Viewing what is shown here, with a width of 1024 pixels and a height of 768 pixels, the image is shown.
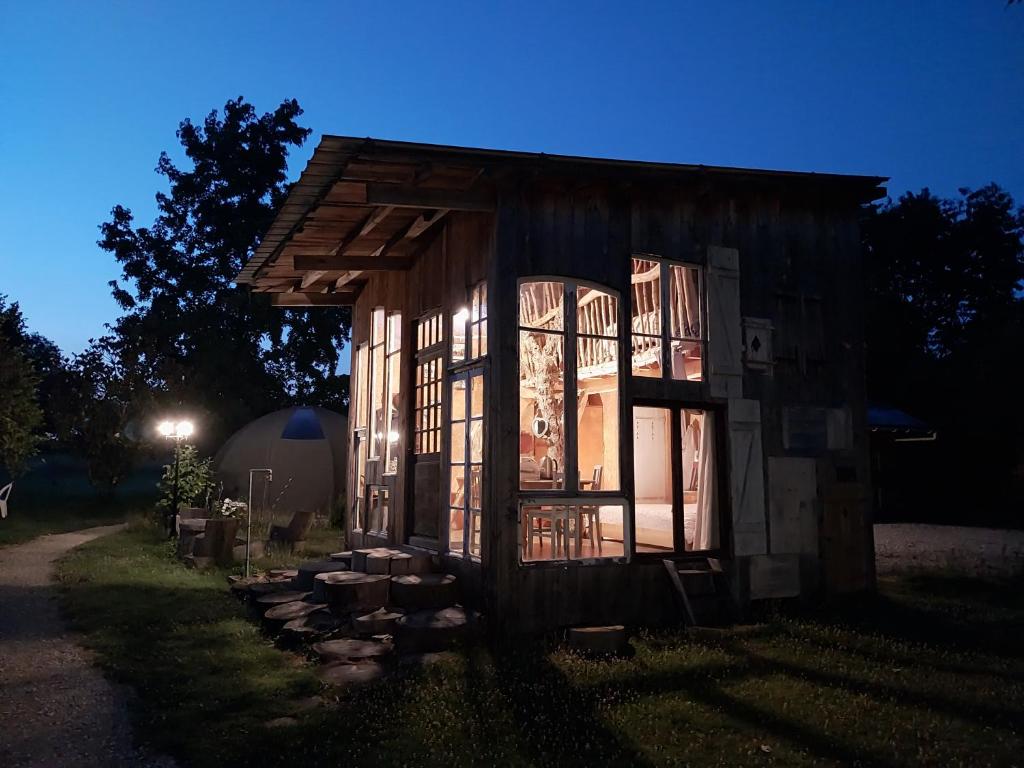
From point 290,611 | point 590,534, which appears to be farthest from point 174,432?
point 590,534

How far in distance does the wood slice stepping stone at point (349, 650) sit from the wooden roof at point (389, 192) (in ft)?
13.7

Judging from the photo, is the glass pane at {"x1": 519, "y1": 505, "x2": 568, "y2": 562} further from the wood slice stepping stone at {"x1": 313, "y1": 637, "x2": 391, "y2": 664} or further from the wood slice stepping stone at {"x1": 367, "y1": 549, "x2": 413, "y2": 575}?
the wood slice stepping stone at {"x1": 313, "y1": 637, "x2": 391, "y2": 664}

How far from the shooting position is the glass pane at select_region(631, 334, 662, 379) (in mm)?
9141

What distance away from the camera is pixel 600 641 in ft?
23.7

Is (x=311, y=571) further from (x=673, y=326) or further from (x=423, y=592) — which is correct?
(x=673, y=326)

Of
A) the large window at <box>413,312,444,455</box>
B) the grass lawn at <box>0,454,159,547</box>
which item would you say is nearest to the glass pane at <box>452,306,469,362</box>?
the large window at <box>413,312,444,455</box>

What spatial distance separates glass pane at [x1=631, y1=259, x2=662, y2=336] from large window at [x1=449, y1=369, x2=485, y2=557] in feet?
6.88

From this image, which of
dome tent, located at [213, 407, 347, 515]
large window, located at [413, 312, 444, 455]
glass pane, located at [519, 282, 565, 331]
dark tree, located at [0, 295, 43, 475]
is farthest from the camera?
dome tent, located at [213, 407, 347, 515]

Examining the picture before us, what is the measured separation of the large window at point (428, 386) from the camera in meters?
9.73

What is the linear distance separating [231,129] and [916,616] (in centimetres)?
3188

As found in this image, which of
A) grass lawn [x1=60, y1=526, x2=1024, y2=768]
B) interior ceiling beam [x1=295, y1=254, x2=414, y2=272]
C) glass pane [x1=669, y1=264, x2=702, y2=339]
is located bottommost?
grass lawn [x1=60, y1=526, x2=1024, y2=768]

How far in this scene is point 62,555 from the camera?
13797 mm

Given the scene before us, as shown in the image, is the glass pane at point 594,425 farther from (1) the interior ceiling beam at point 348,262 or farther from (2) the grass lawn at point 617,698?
(2) the grass lawn at point 617,698

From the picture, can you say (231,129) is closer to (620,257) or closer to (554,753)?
(620,257)
